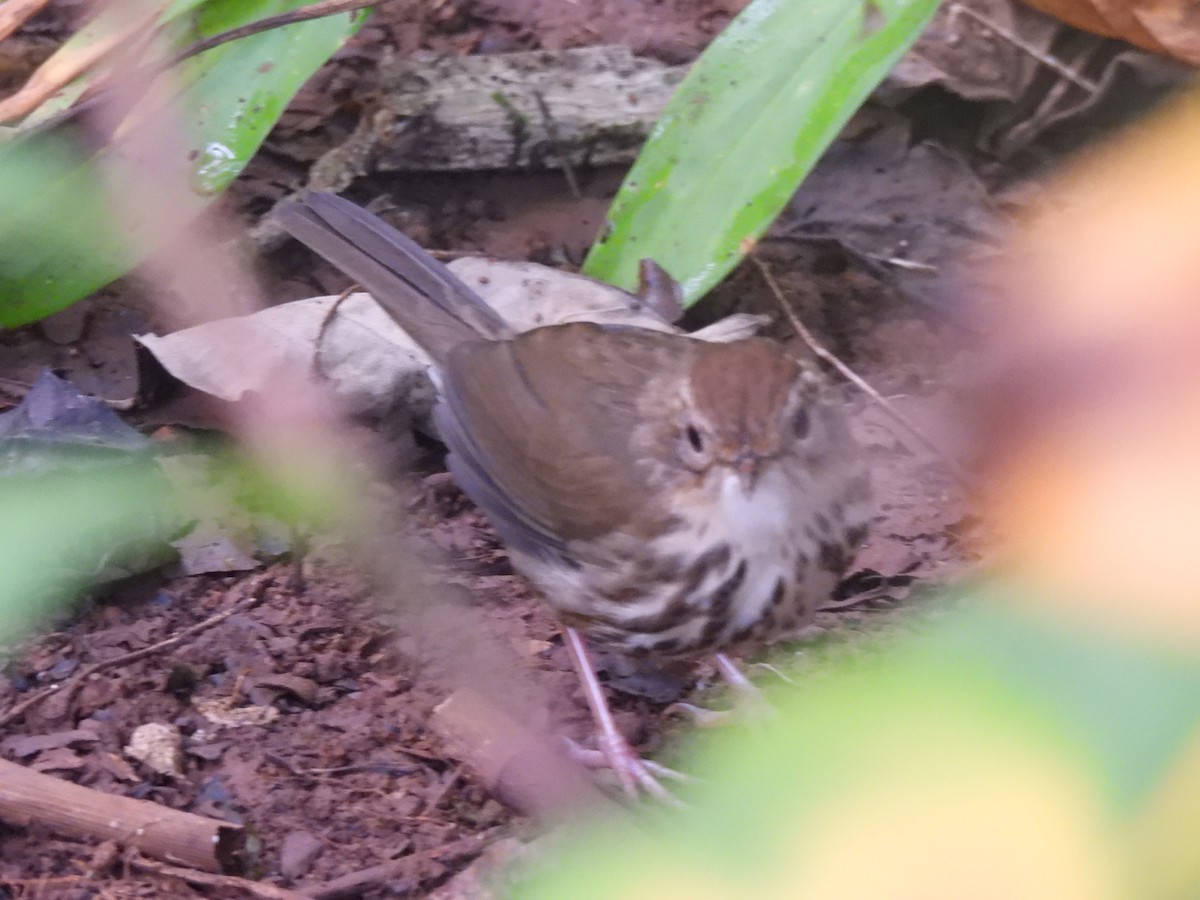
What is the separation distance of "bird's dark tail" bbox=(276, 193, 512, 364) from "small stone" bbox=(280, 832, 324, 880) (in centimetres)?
129

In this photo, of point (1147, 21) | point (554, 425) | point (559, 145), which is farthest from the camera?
point (559, 145)

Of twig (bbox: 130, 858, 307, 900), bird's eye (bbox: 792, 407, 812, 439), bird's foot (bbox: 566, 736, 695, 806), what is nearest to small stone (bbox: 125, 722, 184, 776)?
twig (bbox: 130, 858, 307, 900)

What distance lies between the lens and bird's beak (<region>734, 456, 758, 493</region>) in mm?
2434

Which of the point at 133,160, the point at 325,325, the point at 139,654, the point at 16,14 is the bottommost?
the point at 139,654

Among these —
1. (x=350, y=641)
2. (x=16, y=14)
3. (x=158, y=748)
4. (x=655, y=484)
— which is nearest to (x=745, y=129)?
(x=655, y=484)

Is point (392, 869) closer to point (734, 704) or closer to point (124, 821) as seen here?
point (124, 821)

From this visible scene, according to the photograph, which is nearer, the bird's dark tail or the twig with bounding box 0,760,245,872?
the twig with bounding box 0,760,245,872

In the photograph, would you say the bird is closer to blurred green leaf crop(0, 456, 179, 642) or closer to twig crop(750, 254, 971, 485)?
twig crop(750, 254, 971, 485)

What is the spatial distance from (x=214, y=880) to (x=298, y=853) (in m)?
0.20

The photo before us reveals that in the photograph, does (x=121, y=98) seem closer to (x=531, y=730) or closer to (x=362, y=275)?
(x=362, y=275)

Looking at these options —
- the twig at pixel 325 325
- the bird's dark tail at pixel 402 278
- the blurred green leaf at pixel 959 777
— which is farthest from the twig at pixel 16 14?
the blurred green leaf at pixel 959 777

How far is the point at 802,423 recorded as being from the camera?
2.58m

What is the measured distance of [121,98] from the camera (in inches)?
113

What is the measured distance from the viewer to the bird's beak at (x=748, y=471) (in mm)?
2434
